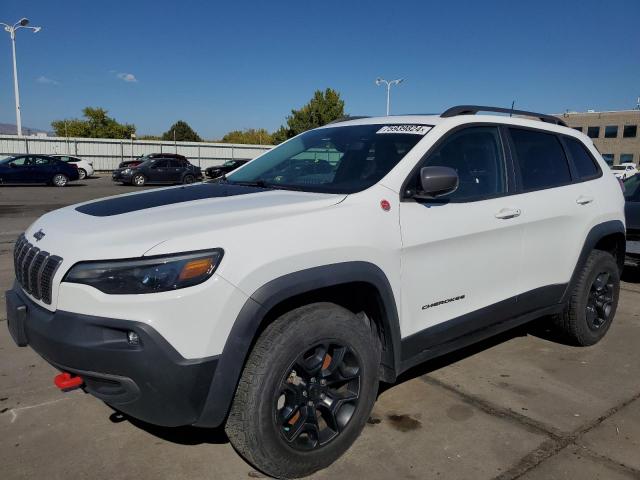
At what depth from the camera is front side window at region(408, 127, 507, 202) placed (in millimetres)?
3186

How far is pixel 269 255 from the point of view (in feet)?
7.47

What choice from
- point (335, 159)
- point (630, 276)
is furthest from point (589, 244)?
point (630, 276)

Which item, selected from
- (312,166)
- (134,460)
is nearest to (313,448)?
(134,460)

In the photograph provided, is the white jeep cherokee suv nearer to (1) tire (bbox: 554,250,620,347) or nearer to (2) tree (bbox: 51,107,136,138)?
(1) tire (bbox: 554,250,620,347)

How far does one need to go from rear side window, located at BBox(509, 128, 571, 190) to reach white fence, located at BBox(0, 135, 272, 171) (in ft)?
125

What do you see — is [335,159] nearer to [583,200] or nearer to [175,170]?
[583,200]

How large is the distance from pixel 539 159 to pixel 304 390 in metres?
2.52

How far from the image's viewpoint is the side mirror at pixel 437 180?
9.04 ft

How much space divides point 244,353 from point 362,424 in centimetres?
90

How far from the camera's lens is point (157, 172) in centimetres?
2681

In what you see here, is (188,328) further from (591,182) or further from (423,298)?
(591,182)

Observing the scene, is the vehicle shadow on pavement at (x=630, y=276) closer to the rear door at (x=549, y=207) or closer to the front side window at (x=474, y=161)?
the rear door at (x=549, y=207)

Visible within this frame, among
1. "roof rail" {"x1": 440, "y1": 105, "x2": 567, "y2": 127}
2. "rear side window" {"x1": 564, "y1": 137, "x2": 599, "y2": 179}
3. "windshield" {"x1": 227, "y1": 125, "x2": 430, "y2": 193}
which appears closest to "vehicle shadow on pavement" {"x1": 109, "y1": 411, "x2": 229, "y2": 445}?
"windshield" {"x1": 227, "y1": 125, "x2": 430, "y2": 193}

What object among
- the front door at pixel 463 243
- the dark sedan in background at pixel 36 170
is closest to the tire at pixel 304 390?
the front door at pixel 463 243
